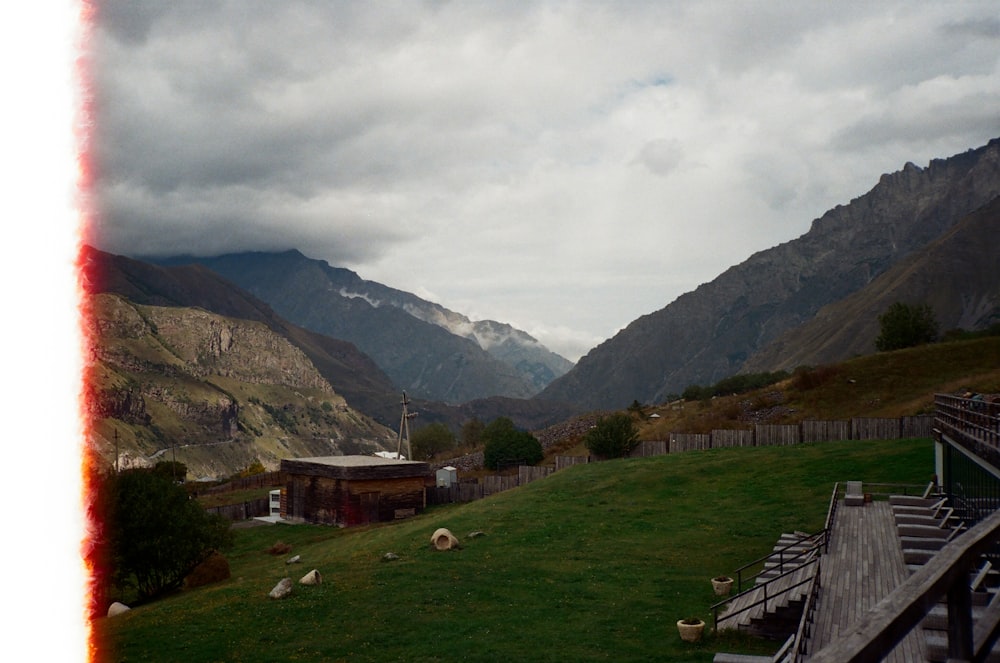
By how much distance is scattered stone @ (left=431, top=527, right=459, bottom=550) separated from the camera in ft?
111

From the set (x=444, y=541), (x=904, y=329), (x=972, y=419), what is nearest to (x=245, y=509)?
(x=444, y=541)

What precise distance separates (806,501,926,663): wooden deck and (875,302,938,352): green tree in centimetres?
7196

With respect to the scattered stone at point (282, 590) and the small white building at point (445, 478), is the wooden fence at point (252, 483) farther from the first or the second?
the scattered stone at point (282, 590)

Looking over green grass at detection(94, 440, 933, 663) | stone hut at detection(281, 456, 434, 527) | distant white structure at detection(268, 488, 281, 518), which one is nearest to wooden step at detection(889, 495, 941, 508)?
green grass at detection(94, 440, 933, 663)

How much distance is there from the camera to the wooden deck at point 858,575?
51.9ft

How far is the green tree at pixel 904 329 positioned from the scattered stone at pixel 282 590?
279ft

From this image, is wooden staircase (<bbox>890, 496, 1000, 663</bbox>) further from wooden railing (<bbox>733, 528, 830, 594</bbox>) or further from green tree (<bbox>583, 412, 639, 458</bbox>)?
green tree (<bbox>583, 412, 639, 458</bbox>)

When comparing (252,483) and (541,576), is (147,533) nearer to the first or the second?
(541,576)

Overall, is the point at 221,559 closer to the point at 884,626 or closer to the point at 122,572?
the point at 122,572

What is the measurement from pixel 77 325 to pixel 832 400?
238 ft

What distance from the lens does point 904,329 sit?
92.2 metres

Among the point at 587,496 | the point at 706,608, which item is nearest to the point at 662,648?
the point at 706,608

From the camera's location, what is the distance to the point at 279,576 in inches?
1275

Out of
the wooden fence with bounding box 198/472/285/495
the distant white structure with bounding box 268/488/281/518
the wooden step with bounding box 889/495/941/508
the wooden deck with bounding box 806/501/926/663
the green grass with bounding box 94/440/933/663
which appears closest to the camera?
the wooden deck with bounding box 806/501/926/663
